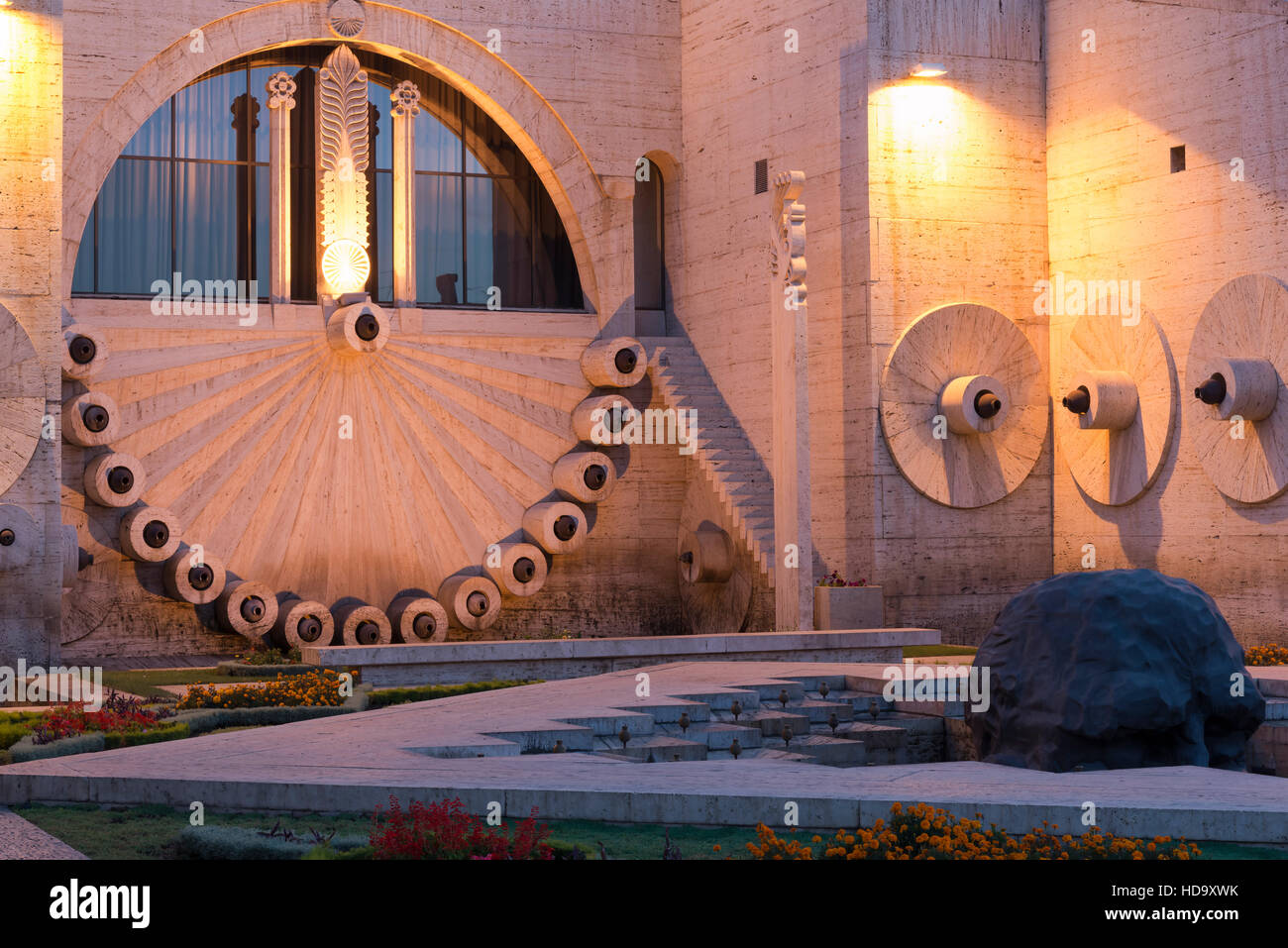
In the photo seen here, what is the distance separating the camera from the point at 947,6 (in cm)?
2159

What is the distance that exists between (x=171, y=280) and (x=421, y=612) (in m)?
5.27

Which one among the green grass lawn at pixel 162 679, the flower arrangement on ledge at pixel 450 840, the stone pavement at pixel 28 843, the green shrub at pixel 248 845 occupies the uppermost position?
the flower arrangement on ledge at pixel 450 840

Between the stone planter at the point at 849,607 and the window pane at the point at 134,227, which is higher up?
the window pane at the point at 134,227

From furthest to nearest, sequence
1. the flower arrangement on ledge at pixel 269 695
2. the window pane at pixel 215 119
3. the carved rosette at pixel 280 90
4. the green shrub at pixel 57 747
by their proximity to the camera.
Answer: the carved rosette at pixel 280 90 < the window pane at pixel 215 119 < the flower arrangement on ledge at pixel 269 695 < the green shrub at pixel 57 747

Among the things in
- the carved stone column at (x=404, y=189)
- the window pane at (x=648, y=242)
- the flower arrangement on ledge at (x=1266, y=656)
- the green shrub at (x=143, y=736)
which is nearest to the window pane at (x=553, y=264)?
the window pane at (x=648, y=242)

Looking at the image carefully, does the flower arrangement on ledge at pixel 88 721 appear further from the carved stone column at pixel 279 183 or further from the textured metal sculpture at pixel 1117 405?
the textured metal sculpture at pixel 1117 405

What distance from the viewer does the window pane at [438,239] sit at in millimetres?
23250

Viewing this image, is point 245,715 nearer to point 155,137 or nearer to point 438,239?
point 155,137

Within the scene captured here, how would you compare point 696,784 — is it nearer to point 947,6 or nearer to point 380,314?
point 380,314

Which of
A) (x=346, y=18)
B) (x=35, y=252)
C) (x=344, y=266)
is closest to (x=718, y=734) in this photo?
(x=35, y=252)

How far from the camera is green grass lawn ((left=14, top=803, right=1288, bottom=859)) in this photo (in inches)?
306

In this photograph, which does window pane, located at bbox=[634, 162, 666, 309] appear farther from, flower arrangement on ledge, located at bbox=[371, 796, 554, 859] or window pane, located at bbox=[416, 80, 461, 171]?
flower arrangement on ledge, located at bbox=[371, 796, 554, 859]

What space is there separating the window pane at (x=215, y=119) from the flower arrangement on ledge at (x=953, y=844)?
54.1 ft

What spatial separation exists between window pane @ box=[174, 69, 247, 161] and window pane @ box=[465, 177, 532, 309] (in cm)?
316
